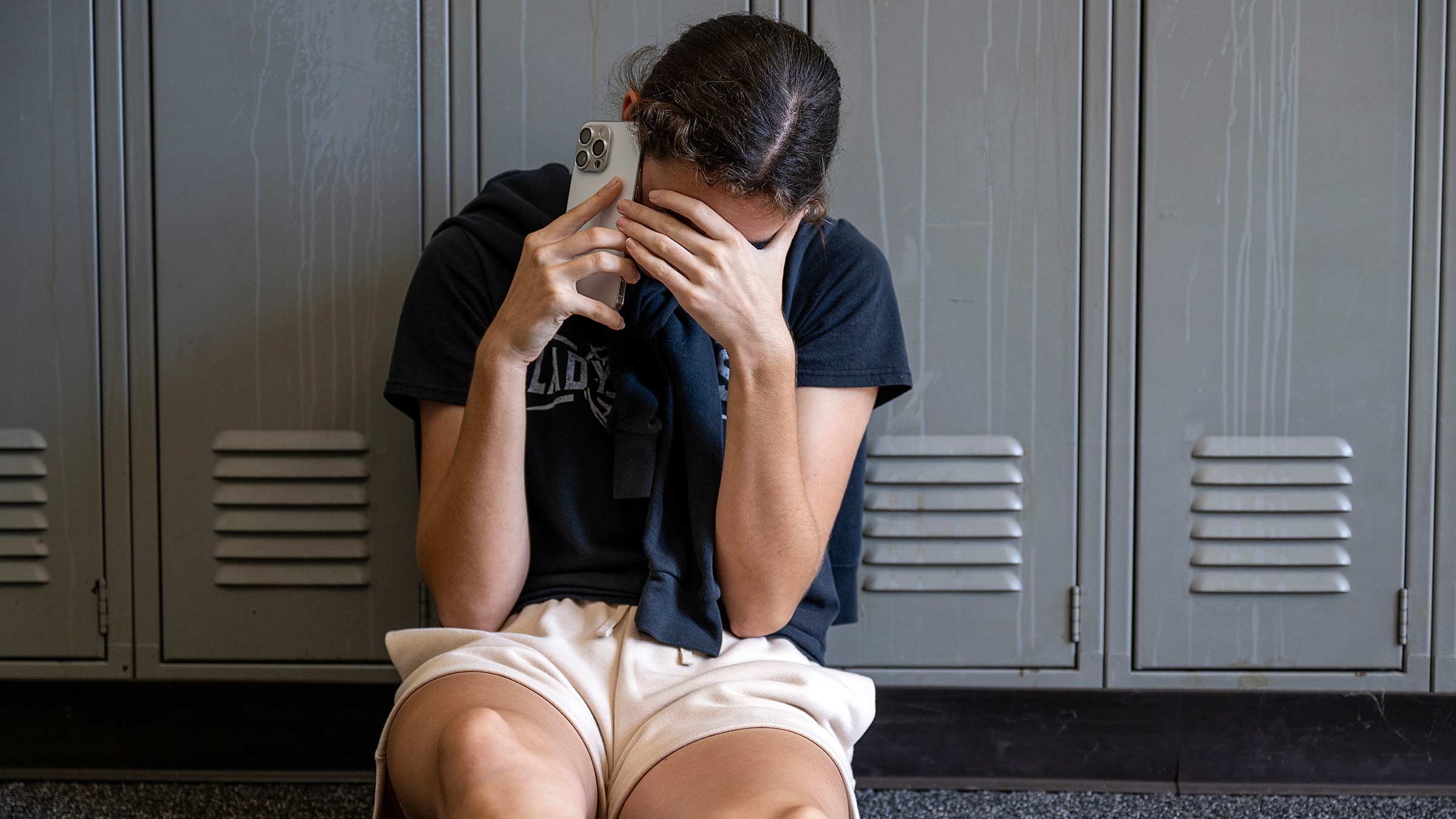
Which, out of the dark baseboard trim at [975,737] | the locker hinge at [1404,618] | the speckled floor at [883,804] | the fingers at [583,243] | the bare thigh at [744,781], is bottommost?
the speckled floor at [883,804]

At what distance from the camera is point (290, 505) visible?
1491mm

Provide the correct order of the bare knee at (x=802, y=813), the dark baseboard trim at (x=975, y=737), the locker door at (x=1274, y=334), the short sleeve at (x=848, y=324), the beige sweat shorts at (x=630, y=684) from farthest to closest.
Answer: the dark baseboard trim at (x=975, y=737), the locker door at (x=1274, y=334), the short sleeve at (x=848, y=324), the beige sweat shorts at (x=630, y=684), the bare knee at (x=802, y=813)

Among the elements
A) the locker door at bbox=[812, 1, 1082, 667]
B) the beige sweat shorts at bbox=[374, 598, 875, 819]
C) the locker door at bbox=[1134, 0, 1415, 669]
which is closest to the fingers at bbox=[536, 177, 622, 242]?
the beige sweat shorts at bbox=[374, 598, 875, 819]

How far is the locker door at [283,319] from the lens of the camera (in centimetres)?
145

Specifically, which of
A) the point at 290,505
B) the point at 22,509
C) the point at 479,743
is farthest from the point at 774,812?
the point at 22,509

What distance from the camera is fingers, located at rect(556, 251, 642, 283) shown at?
3.24ft

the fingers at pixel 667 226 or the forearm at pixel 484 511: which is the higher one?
the fingers at pixel 667 226

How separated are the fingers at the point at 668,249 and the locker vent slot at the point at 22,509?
1124 mm

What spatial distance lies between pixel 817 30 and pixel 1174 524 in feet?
3.10

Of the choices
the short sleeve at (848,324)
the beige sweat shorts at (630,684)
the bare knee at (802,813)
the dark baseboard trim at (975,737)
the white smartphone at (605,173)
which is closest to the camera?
the bare knee at (802,813)

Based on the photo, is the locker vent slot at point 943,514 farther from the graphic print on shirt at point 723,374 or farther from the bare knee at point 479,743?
the bare knee at point 479,743

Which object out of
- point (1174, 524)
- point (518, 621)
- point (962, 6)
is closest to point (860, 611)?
point (1174, 524)

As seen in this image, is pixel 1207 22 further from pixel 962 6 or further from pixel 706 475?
pixel 706 475

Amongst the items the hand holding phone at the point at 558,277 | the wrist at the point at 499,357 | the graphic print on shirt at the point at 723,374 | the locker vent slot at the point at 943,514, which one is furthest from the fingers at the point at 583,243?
the locker vent slot at the point at 943,514
